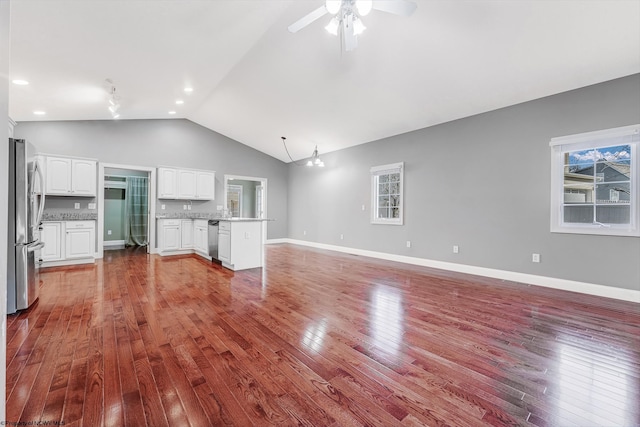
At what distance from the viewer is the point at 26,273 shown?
2.78 m

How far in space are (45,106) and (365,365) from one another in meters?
6.46

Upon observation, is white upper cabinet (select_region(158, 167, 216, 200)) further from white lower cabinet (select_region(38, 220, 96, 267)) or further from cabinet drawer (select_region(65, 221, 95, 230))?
white lower cabinet (select_region(38, 220, 96, 267))

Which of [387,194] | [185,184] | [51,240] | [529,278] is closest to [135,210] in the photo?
[185,184]

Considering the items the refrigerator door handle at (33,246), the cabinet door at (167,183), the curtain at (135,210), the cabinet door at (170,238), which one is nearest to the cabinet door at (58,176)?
the cabinet door at (167,183)

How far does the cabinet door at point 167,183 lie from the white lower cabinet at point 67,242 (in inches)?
63.6

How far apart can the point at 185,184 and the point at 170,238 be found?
1.42 m

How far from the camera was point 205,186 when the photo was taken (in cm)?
727

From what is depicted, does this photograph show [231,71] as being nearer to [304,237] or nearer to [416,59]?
[416,59]

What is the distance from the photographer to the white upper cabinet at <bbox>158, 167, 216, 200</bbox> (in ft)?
21.9

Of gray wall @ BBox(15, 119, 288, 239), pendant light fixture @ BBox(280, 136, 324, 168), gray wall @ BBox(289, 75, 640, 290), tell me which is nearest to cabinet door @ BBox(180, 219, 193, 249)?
gray wall @ BBox(15, 119, 288, 239)

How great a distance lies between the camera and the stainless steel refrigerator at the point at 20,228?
267cm

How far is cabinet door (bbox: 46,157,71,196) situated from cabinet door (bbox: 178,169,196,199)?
2.08 metres

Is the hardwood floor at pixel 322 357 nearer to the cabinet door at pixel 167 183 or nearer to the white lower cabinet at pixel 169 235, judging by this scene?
the white lower cabinet at pixel 169 235

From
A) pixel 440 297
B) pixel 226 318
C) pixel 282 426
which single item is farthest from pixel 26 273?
pixel 440 297
